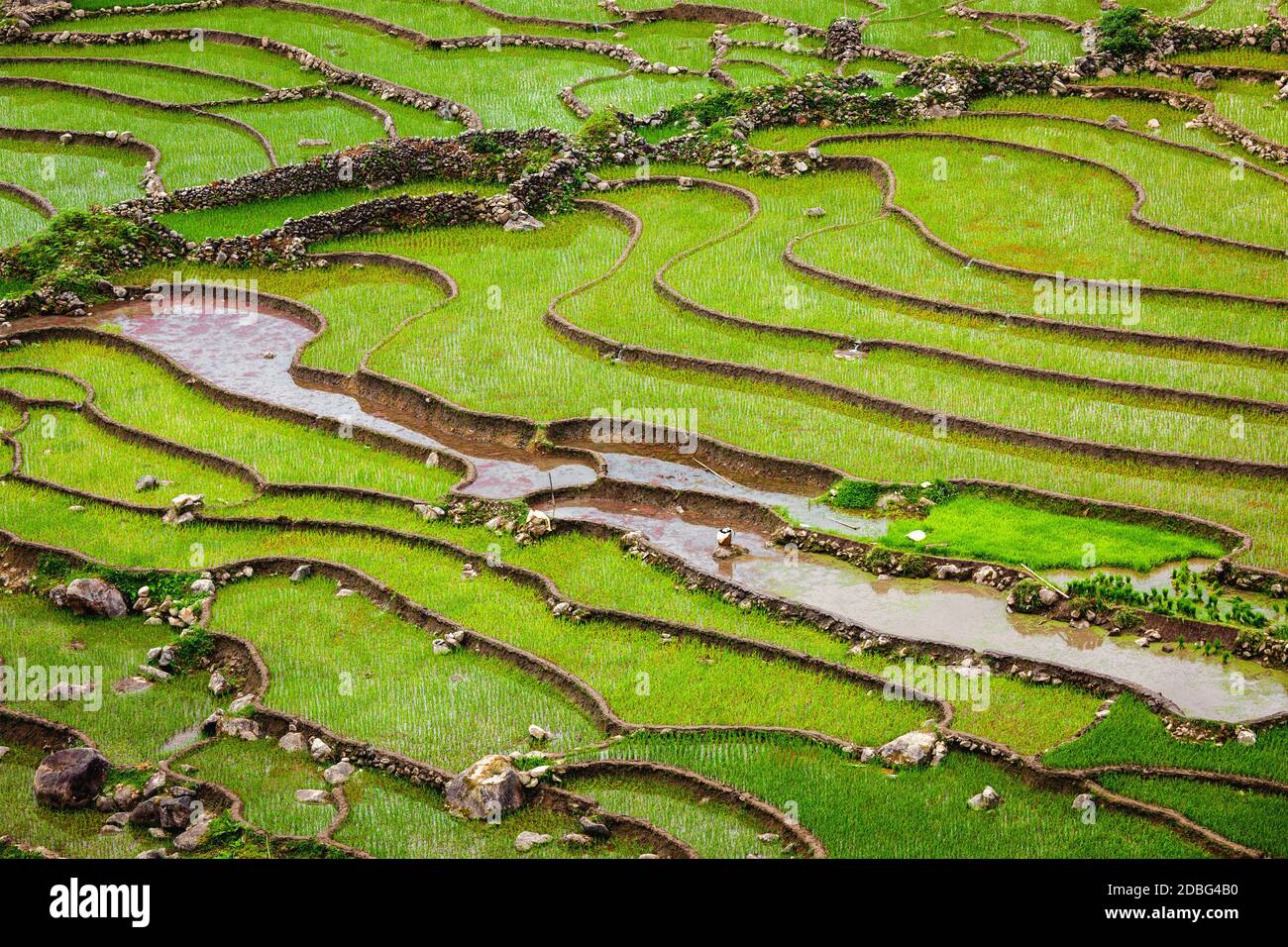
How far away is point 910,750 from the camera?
13.0 meters

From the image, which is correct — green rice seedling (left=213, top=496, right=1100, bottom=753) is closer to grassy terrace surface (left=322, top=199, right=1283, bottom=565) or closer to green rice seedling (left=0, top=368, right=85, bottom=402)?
grassy terrace surface (left=322, top=199, right=1283, bottom=565)

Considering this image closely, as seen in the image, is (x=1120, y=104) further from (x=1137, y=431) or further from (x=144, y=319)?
(x=144, y=319)

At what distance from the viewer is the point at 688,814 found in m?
12.7

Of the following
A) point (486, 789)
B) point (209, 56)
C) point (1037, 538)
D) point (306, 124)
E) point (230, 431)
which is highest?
point (209, 56)

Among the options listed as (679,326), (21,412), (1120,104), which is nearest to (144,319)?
(21,412)

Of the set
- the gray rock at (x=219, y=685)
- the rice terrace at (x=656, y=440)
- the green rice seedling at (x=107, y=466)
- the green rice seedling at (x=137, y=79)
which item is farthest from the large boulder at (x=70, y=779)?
the green rice seedling at (x=137, y=79)

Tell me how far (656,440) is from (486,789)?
7579 mm

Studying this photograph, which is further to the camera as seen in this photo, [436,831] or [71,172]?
[71,172]

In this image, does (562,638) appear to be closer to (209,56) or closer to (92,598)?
(92,598)

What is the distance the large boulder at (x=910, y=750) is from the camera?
12969mm

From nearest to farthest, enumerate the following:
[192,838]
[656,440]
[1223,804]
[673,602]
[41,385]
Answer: [1223,804] → [192,838] → [673,602] → [656,440] → [41,385]

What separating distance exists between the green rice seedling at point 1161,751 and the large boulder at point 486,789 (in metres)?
4.51

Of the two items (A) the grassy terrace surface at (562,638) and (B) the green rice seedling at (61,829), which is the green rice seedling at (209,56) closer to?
(A) the grassy terrace surface at (562,638)

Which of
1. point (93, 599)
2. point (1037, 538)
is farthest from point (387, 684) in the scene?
point (1037, 538)
